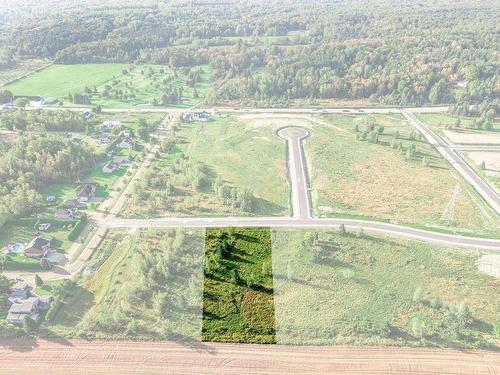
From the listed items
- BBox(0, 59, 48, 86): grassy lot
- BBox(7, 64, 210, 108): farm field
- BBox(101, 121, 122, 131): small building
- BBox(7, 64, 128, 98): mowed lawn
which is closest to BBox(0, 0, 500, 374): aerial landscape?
BBox(7, 64, 210, 108): farm field

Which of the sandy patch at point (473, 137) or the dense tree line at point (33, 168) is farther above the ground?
the dense tree line at point (33, 168)

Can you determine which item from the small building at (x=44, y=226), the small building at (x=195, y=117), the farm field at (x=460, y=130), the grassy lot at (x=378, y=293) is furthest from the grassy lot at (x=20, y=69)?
the farm field at (x=460, y=130)

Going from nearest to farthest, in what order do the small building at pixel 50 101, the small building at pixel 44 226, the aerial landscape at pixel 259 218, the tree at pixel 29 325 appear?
the aerial landscape at pixel 259 218 < the tree at pixel 29 325 < the small building at pixel 44 226 < the small building at pixel 50 101

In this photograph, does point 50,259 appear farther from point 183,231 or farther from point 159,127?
point 159,127

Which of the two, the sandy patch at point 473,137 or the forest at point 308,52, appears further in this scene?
the forest at point 308,52

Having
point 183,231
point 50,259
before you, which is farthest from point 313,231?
point 50,259

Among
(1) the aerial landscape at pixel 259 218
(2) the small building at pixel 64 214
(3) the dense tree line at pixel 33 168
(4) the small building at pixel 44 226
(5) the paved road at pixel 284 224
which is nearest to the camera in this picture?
(1) the aerial landscape at pixel 259 218

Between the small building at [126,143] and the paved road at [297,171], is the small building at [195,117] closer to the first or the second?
the small building at [126,143]

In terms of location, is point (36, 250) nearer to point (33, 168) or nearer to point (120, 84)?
point (33, 168)

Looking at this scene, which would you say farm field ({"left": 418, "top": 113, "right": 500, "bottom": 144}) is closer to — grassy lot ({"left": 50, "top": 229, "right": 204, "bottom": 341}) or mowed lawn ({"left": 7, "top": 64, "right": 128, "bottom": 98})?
grassy lot ({"left": 50, "top": 229, "right": 204, "bottom": 341})
